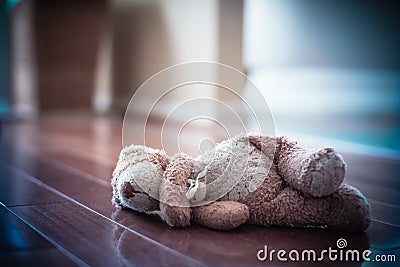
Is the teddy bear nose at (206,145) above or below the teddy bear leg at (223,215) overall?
above

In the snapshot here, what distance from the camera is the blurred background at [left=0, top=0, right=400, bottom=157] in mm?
2426

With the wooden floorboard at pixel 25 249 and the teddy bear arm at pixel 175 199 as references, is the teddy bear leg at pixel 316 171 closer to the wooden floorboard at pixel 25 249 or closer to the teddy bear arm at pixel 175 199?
the teddy bear arm at pixel 175 199

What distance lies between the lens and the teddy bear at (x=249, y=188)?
66 cm

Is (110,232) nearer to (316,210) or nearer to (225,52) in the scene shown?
(316,210)

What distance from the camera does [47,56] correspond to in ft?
9.59

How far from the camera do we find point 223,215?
664 millimetres

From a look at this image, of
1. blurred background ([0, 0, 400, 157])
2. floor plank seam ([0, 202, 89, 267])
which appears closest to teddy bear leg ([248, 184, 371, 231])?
floor plank seam ([0, 202, 89, 267])

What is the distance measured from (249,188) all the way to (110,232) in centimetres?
20

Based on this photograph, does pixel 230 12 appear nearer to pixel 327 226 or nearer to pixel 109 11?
pixel 109 11

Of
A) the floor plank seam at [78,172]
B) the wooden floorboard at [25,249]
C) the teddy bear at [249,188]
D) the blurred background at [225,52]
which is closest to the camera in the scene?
the wooden floorboard at [25,249]

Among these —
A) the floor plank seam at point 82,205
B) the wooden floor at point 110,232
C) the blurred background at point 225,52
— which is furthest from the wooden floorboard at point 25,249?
the blurred background at point 225,52

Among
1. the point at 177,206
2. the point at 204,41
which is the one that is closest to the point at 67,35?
the point at 204,41

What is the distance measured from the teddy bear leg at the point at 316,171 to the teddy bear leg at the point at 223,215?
0.27ft

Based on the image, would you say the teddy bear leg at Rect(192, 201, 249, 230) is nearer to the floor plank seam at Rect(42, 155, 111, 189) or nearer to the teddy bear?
the teddy bear
